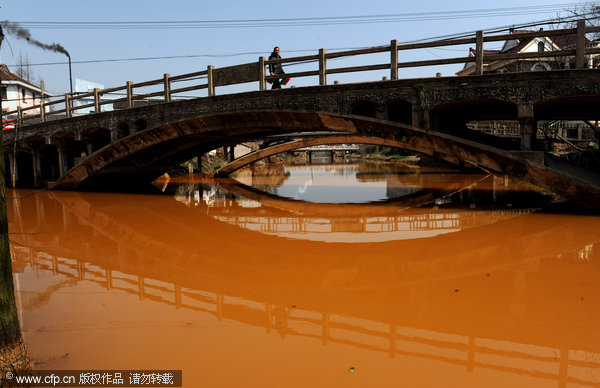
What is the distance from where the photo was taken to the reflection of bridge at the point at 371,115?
979 centimetres

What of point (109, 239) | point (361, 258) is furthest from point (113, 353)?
point (109, 239)

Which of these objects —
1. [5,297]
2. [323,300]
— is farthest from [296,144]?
[5,297]

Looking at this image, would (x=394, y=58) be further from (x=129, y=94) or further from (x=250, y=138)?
(x=129, y=94)

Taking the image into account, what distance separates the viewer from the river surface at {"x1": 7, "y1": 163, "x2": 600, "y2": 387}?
3.25 metres

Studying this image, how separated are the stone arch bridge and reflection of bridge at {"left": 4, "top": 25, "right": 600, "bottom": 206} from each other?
0.09 ft

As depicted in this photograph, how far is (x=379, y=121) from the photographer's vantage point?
1146 centimetres

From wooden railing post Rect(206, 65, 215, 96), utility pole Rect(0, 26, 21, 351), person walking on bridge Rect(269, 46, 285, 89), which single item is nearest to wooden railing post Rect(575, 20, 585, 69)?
person walking on bridge Rect(269, 46, 285, 89)

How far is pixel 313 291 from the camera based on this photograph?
498cm

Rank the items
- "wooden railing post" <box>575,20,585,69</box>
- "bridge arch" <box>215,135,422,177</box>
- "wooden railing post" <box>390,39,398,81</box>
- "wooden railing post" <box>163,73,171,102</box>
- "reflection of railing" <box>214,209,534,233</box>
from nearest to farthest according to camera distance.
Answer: "reflection of railing" <box>214,209,534,233</box> → "wooden railing post" <box>575,20,585,69</box> → "wooden railing post" <box>390,39,398,81</box> → "wooden railing post" <box>163,73,171,102</box> → "bridge arch" <box>215,135,422,177</box>

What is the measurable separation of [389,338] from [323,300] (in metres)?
1.11

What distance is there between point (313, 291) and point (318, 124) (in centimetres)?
870

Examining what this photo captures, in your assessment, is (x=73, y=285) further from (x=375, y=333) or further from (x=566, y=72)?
(x=566, y=72)

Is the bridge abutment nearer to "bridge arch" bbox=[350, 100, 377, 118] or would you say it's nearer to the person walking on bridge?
"bridge arch" bbox=[350, 100, 377, 118]

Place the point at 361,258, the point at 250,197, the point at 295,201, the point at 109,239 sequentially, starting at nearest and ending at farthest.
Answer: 1. the point at 361,258
2. the point at 109,239
3. the point at 295,201
4. the point at 250,197
